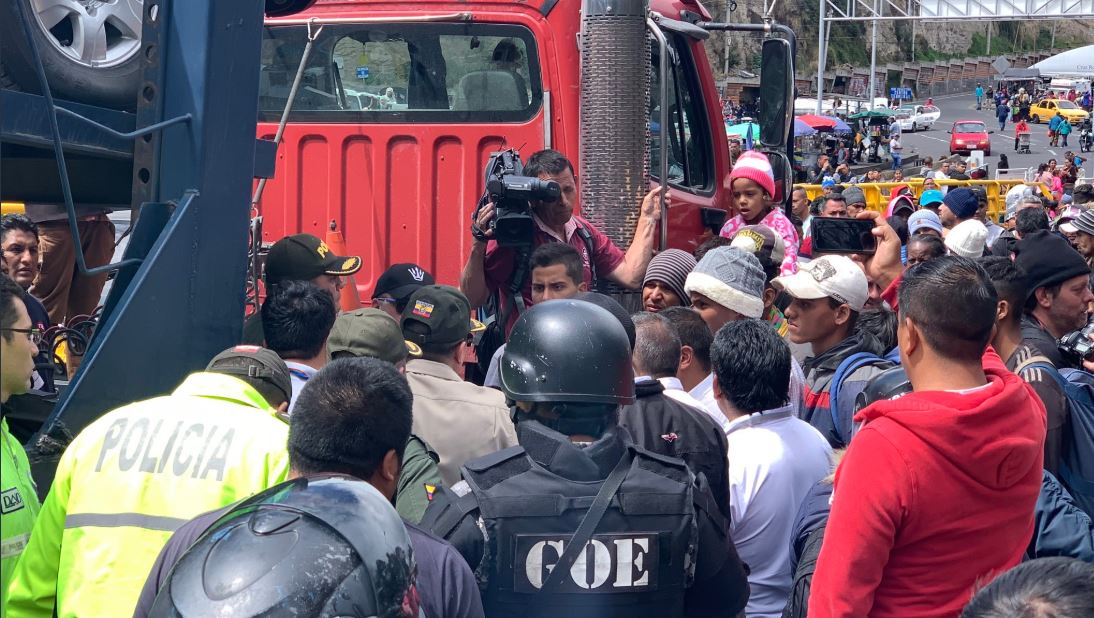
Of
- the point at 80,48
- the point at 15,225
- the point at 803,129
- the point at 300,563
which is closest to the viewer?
the point at 300,563

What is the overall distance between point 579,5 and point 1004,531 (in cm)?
378

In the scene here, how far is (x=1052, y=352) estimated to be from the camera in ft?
14.4

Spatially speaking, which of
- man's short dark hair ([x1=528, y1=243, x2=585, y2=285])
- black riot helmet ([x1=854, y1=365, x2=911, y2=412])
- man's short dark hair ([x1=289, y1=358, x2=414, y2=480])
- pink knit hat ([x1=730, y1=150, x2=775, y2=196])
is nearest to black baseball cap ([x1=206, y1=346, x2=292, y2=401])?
man's short dark hair ([x1=289, y1=358, x2=414, y2=480])

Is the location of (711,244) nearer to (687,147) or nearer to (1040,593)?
(687,147)

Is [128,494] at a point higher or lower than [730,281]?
lower

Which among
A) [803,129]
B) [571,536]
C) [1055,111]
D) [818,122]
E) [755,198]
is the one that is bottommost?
[571,536]

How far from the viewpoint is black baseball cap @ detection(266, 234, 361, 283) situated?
16.3 feet

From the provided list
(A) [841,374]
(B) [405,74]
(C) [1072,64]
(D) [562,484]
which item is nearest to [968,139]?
(C) [1072,64]

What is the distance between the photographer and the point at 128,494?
2.63 m

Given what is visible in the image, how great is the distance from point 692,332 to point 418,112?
2284 millimetres

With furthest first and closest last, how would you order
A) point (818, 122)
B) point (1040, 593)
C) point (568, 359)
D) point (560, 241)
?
point (818, 122), point (560, 241), point (568, 359), point (1040, 593)

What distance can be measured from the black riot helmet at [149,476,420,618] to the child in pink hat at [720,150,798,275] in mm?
5051

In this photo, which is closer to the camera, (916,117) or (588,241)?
(588,241)

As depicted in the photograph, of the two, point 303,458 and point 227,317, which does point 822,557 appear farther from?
point 227,317
